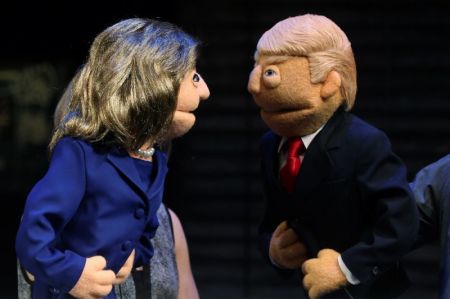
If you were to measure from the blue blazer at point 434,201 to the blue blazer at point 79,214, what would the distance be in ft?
2.62

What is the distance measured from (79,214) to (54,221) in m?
0.09

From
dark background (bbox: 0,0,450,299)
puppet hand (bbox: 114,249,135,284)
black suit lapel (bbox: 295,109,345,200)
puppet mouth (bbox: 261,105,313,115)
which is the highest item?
puppet mouth (bbox: 261,105,313,115)

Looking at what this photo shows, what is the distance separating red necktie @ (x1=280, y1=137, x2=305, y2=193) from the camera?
9.25 ft

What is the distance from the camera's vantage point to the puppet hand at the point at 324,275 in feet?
9.02

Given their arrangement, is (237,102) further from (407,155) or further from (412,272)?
(412,272)

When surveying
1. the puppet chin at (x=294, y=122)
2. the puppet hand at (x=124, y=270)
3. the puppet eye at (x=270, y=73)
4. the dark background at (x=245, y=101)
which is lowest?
the dark background at (x=245, y=101)

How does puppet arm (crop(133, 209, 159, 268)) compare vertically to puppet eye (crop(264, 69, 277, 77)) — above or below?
below

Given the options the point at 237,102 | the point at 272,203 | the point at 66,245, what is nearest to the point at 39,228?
the point at 66,245

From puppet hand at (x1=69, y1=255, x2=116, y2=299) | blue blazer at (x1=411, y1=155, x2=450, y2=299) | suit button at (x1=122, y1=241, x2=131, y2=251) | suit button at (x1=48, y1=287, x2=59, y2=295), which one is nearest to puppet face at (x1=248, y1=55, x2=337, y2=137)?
blue blazer at (x1=411, y1=155, x2=450, y2=299)

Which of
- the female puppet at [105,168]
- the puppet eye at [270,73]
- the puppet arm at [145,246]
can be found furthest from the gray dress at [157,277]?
the puppet eye at [270,73]

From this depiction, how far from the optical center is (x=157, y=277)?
10.3ft

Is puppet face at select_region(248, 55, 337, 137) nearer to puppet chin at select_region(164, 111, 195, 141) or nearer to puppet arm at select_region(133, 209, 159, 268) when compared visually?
puppet chin at select_region(164, 111, 195, 141)

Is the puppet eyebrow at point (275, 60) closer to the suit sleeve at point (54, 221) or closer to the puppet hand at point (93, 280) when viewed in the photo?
the suit sleeve at point (54, 221)

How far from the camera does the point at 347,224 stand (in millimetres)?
2771
